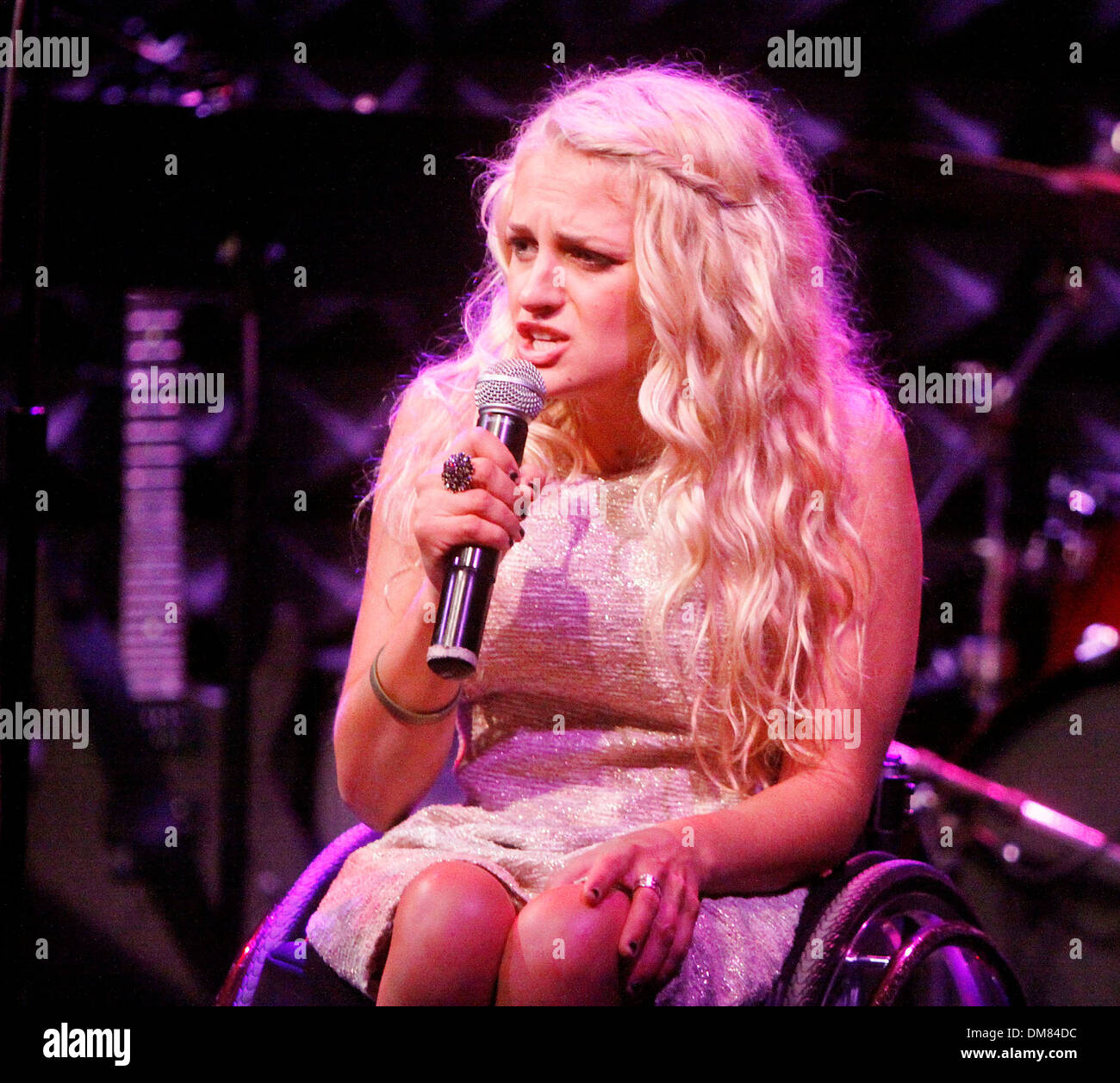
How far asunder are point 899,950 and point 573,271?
801 mm

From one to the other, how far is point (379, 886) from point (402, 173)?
124 centimetres

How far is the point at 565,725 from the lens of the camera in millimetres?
1445

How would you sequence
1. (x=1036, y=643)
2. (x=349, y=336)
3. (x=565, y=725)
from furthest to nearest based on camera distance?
1. (x=349, y=336)
2. (x=1036, y=643)
3. (x=565, y=725)

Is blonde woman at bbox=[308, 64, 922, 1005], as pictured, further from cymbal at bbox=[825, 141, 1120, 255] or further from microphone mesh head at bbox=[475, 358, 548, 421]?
cymbal at bbox=[825, 141, 1120, 255]

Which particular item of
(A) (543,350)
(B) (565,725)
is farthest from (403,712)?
(A) (543,350)

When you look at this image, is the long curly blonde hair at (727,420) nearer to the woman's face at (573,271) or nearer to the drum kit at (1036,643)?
the woman's face at (573,271)

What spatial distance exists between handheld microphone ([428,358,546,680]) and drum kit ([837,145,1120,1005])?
118 cm

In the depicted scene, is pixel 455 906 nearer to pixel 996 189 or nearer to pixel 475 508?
pixel 475 508

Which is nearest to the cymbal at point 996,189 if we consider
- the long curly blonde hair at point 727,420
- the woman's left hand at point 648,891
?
the long curly blonde hair at point 727,420

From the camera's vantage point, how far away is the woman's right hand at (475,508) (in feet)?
3.73

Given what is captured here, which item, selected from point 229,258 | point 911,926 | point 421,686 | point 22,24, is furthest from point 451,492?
point 229,258

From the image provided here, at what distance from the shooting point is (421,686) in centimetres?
133

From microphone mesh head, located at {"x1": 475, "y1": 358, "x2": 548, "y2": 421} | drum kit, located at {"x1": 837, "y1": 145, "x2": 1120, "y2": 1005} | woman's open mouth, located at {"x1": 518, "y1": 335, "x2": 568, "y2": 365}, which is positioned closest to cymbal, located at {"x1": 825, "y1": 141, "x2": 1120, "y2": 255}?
drum kit, located at {"x1": 837, "y1": 145, "x2": 1120, "y2": 1005}

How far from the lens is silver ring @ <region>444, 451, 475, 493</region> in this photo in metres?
1.15
